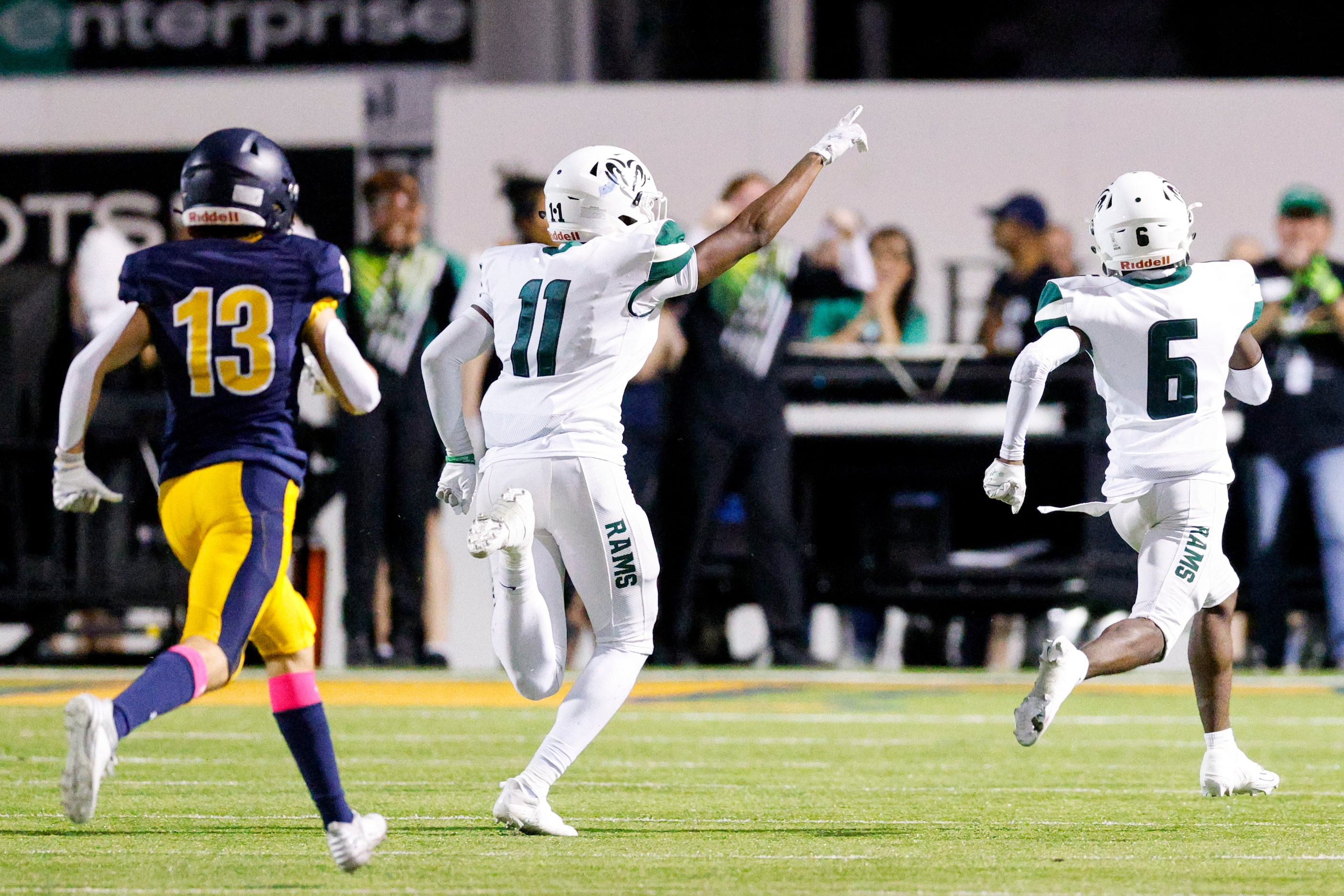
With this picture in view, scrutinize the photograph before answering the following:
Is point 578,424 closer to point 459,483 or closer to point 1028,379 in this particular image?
point 459,483

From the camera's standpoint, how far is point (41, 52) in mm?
14875

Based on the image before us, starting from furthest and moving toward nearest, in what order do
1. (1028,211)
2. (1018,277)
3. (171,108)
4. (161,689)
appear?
(171,108) < (1028,211) < (1018,277) < (161,689)

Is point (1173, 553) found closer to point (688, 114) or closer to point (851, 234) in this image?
point (851, 234)

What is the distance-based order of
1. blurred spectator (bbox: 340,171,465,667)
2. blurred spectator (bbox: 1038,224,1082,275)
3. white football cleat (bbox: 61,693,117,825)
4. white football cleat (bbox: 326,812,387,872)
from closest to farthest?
white football cleat (bbox: 61,693,117,825), white football cleat (bbox: 326,812,387,872), blurred spectator (bbox: 340,171,465,667), blurred spectator (bbox: 1038,224,1082,275)

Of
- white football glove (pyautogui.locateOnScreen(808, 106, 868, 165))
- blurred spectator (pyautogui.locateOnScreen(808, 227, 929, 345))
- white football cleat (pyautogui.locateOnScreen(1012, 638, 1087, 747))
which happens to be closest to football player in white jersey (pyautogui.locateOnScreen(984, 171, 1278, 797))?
white football cleat (pyautogui.locateOnScreen(1012, 638, 1087, 747))

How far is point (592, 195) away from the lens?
17.4 feet

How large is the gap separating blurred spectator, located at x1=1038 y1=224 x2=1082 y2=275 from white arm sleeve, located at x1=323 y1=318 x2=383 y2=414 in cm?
634

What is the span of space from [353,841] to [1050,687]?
A: 70.9 inches

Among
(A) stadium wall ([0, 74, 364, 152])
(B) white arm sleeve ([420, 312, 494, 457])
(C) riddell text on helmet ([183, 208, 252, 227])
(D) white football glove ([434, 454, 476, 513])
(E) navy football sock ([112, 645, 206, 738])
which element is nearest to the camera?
(E) navy football sock ([112, 645, 206, 738])

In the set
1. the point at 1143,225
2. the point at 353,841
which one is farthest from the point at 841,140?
the point at 353,841

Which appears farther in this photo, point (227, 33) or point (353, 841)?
point (227, 33)

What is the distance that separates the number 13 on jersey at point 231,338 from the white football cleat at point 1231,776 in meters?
2.88

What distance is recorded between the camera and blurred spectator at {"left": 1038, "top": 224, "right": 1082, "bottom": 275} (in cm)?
1058

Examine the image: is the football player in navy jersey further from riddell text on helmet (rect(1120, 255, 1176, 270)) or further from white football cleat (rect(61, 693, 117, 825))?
riddell text on helmet (rect(1120, 255, 1176, 270))
